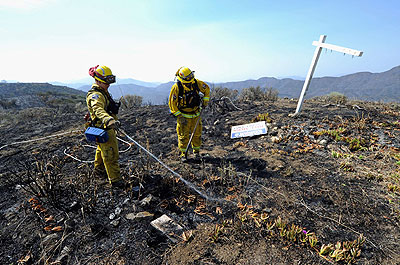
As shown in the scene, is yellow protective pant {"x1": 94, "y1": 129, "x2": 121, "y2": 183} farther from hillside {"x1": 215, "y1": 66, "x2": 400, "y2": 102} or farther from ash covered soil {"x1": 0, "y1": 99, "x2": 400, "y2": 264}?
hillside {"x1": 215, "y1": 66, "x2": 400, "y2": 102}

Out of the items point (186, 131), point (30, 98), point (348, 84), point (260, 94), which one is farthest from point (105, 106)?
point (348, 84)

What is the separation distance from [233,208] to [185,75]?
287 centimetres

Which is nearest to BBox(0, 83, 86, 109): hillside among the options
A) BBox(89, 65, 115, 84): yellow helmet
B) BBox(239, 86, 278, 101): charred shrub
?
BBox(239, 86, 278, 101): charred shrub

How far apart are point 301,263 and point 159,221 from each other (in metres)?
1.79

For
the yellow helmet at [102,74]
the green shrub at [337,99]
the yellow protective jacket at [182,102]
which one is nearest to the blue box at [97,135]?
the yellow helmet at [102,74]

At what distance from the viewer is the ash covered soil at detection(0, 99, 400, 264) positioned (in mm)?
2223

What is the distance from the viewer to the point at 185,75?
164 inches

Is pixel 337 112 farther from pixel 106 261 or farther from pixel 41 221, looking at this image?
pixel 41 221

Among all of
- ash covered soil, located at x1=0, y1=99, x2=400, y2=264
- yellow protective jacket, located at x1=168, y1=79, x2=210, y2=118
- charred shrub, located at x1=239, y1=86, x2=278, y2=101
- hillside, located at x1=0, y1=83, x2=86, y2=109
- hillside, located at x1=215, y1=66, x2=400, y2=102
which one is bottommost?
hillside, located at x1=215, y1=66, x2=400, y2=102

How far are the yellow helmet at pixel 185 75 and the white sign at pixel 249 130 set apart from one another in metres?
2.60

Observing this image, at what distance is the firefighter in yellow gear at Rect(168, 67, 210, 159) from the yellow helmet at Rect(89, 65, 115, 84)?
4.45 ft

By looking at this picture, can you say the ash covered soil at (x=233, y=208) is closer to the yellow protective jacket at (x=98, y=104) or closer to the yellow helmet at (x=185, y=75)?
the yellow protective jacket at (x=98, y=104)

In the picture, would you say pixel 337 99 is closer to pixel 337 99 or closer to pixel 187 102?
pixel 337 99

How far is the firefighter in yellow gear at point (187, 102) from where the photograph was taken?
14.1ft
